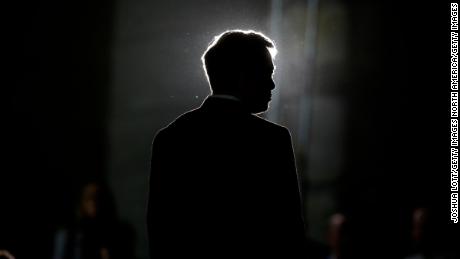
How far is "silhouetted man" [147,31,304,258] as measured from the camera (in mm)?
1096

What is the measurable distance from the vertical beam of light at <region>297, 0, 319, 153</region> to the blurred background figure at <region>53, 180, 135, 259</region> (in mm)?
1631

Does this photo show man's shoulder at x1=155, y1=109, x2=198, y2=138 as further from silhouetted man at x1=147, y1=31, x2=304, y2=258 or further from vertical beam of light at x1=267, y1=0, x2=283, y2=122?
vertical beam of light at x1=267, y1=0, x2=283, y2=122

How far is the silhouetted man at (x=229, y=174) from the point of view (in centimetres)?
110

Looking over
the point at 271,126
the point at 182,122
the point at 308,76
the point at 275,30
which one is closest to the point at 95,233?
the point at 308,76

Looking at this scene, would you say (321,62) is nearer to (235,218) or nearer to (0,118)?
(0,118)

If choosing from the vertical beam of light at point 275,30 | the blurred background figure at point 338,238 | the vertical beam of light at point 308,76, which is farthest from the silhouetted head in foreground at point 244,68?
the vertical beam of light at point 308,76

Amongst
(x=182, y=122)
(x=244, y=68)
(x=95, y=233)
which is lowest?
(x=95, y=233)

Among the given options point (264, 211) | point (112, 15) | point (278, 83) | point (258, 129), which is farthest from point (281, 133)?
point (112, 15)

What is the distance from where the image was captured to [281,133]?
1.10 meters

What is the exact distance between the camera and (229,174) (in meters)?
1.13

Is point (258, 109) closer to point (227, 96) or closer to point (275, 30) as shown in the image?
point (227, 96)

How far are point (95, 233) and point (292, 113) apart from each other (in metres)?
1.81

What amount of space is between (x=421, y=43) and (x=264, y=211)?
347cm

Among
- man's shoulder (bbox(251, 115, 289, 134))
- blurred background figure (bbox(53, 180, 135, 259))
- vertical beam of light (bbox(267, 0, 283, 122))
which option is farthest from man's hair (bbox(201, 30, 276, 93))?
blurred background figure (bbox(53, 180, 135, 259))
